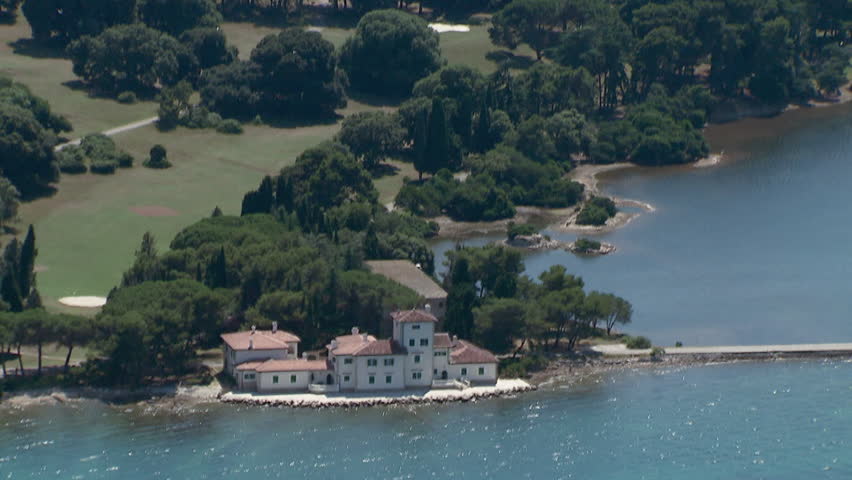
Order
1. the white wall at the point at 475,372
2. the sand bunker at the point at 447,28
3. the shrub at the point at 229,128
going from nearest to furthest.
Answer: the white wall at the point at 475,372
the shrub at the point at 229,128
the sand bunker at the point at 447,28

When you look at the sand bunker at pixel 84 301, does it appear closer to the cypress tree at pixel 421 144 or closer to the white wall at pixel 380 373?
the white wall at pixel 380 373

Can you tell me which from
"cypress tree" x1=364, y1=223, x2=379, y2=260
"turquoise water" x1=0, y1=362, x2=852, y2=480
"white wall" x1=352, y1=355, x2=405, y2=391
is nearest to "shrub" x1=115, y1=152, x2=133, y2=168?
"cypress tree" x1=364, y1=223, x2=379, y2=260

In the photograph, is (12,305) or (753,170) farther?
(753,170)

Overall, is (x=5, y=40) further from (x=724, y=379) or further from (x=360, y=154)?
(x=724, y=379)

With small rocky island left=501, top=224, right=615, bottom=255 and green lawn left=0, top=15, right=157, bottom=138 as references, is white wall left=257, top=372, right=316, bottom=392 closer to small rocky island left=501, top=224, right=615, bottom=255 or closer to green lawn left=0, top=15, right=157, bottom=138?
small rocky island left=501, top=224, right=615, bottom=255

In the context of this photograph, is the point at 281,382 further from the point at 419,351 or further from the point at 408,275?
the point at 408,275

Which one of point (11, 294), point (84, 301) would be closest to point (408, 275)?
point (84, 301)

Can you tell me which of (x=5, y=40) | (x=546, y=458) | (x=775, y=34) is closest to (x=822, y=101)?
(x=775, y=34)

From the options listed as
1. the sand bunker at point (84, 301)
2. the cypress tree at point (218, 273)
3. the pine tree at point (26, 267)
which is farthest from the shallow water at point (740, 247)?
the pine tree at point (26, 267)
